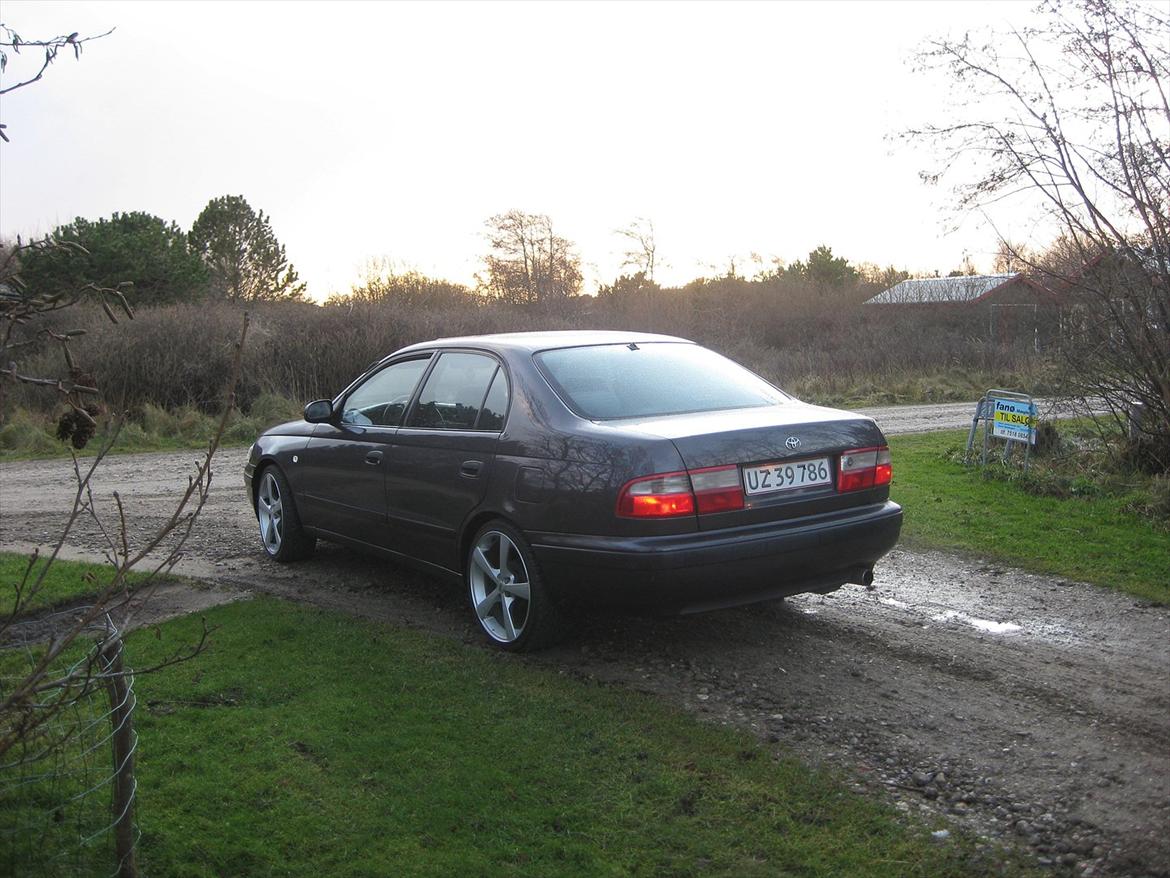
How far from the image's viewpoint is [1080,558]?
765 cm

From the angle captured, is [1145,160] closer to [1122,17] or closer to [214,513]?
[1122,17]

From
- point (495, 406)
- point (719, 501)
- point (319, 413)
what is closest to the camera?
point (719, 501)

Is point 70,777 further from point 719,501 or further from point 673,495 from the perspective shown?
point 719,501

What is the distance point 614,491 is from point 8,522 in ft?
25.7

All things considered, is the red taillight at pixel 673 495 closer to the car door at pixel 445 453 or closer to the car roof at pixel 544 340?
the car door at pixel 445 453

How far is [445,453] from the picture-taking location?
6047 millimetres

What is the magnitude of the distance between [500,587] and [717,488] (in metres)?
1.33

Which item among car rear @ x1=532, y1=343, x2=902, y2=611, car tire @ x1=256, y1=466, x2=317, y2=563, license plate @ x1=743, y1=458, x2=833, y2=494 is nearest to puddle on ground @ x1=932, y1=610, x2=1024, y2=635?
car rear @ x1=532, y1=343, x2=902, y2=611

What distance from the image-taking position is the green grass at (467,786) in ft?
11.4

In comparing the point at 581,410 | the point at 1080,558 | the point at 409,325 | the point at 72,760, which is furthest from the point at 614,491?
the point at 409,325

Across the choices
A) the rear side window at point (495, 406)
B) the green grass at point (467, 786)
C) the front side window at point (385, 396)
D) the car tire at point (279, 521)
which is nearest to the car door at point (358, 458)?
the front side window at point (385, 396)

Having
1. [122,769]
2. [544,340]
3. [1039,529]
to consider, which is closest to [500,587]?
[544,340]

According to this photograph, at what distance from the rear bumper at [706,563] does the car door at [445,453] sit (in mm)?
710

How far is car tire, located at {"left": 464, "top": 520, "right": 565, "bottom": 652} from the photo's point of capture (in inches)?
213
